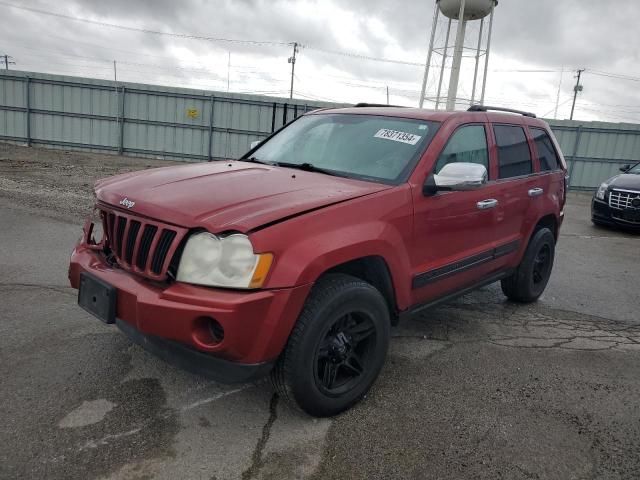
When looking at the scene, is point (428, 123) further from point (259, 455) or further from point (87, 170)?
point (87, 170)

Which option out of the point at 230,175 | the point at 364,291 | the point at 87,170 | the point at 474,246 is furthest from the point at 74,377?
the point at 87,170

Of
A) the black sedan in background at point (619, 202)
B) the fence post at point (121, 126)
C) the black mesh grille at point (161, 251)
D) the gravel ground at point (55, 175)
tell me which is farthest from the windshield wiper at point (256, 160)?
the fence post at point (121, 126)

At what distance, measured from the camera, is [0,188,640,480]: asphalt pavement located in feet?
8.43

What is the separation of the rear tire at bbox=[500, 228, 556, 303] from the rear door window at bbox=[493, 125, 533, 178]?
719 mm

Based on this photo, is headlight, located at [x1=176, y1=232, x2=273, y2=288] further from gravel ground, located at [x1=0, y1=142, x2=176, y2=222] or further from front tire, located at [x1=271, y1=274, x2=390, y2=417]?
gravel ground, located at [x1=0, y1=142, x2=176, y2=222]

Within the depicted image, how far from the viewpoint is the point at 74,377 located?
3.26 metres

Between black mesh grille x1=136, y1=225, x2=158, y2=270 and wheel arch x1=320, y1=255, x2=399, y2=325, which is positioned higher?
black mesh grille x1=136, y1=225, x2=158, y2=270

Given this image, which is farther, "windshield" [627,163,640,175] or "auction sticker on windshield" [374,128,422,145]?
"windshield" [627,163,640,175]

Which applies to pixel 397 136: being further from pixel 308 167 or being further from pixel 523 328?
pixel 523 328

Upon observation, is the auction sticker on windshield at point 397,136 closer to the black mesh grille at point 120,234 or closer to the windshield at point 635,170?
the black mesh grille at point 120,234

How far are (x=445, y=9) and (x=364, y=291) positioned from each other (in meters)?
26.2

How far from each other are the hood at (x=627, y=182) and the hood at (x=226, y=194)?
8.25 metres

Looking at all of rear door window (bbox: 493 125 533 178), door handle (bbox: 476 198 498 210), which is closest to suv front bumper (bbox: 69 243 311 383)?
door handle (bbox: 476 198 498 210)

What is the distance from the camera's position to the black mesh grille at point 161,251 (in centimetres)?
265
